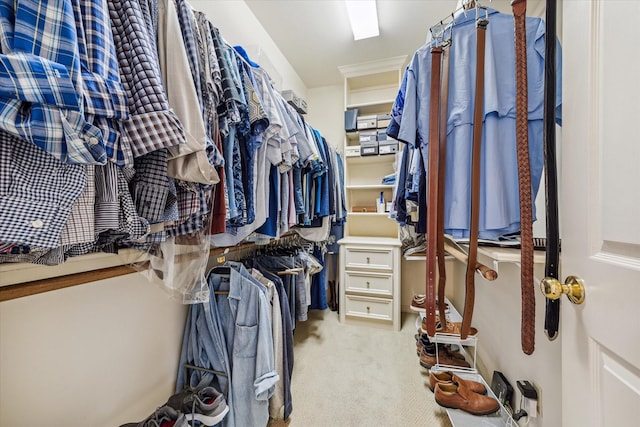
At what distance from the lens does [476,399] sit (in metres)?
1.14

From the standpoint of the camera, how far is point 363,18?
182 centimetres

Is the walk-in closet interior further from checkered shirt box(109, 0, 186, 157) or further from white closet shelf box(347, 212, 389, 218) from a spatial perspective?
white closet shelf box(347, 212, 389, 218)

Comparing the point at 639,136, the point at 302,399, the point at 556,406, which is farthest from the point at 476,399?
the point at 639,136

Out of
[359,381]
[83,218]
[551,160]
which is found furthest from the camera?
[359,381]

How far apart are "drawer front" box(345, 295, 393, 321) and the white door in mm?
1701

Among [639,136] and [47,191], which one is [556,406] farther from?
[47,191]

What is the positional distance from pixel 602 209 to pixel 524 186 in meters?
0.19

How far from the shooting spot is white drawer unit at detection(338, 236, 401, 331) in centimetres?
219

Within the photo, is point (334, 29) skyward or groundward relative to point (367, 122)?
skyward

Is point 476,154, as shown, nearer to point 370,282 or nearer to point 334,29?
point 370,282

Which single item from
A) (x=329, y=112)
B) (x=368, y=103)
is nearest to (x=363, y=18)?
(x=368, y=103)

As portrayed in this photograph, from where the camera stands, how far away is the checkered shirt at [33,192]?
0.34 meters

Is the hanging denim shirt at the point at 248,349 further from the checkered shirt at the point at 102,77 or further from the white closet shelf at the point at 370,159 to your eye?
the white closet shelf at the point at 370,159

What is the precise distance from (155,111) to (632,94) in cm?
82
